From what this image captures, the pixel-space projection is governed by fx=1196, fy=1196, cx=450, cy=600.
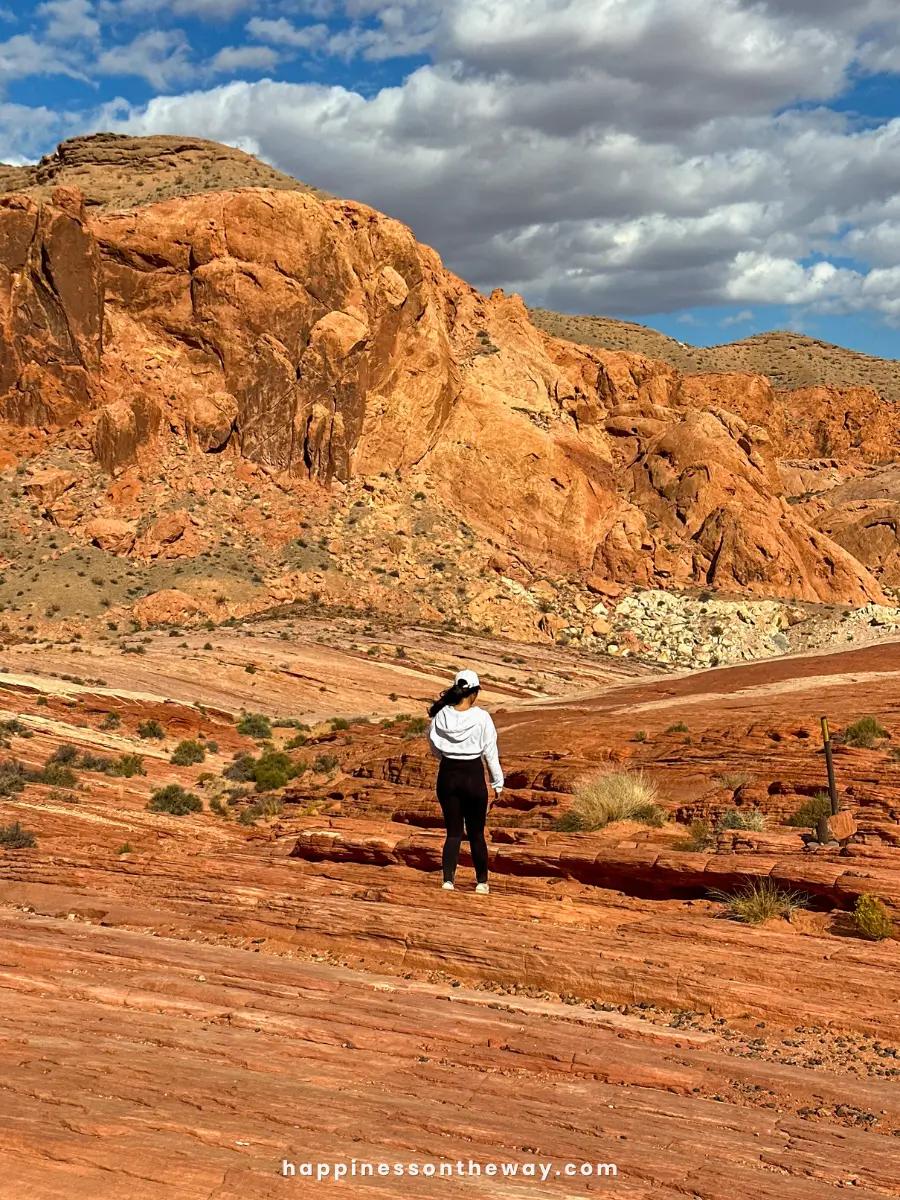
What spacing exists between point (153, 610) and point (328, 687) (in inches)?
550

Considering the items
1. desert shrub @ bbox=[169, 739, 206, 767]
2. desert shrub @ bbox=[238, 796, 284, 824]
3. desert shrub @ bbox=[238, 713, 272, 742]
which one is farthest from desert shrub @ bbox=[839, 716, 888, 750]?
desert shrub @ bbox=[238, 713, 272, 742]

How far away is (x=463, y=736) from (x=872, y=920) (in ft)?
12.6

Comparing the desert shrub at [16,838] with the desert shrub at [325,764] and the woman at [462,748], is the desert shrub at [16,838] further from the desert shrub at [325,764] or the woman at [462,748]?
the desert shrub at [325,764]

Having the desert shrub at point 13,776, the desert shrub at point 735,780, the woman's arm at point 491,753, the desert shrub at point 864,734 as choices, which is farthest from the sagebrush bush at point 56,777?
the desert shrub at point 864,734

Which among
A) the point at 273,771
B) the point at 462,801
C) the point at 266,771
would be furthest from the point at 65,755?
the point at 462,801

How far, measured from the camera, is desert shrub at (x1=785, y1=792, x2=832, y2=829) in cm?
1414

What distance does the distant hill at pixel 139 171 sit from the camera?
74.2m

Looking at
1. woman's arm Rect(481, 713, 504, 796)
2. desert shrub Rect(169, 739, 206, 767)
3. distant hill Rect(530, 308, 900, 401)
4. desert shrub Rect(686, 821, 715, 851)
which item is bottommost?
desert shrub Rect(169, 739, 206, 767)

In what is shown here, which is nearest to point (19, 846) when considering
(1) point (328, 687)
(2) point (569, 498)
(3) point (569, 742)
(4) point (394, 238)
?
(3) point (569, 742)

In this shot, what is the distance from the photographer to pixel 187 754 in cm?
2900

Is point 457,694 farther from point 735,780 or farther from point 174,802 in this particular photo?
point 174,802

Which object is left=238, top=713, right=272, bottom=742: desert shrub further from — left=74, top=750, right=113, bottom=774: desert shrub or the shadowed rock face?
the shadowed rock face

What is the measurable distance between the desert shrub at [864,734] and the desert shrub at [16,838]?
1188 cm

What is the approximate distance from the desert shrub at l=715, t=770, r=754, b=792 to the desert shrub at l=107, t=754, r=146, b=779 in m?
12.6
